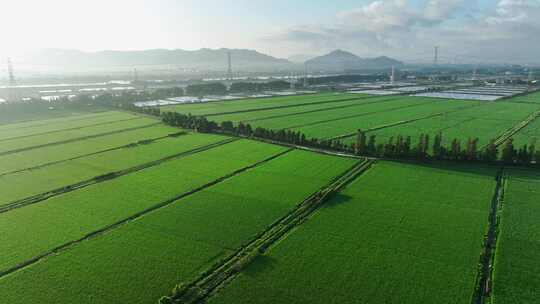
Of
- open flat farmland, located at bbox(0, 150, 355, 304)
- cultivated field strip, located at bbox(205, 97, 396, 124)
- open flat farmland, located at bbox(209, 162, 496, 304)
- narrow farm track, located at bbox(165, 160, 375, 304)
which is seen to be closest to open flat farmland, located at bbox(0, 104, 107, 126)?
cultivated field strip, located at bbox(205, 97, 396, 124)

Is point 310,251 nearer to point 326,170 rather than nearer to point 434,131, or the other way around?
→ point 326,170

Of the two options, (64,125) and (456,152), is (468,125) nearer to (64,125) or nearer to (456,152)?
(456,152)

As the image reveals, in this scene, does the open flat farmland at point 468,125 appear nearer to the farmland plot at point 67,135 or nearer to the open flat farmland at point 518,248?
the open flat farmland at point 518,248

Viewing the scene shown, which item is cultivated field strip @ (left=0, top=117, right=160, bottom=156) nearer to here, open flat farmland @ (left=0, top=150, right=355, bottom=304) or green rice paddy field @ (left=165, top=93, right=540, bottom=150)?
green rice paddy field @ (left=165, top=93, right=540, bottom=150)

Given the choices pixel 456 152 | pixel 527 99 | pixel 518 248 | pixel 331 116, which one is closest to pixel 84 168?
pixel 518 248

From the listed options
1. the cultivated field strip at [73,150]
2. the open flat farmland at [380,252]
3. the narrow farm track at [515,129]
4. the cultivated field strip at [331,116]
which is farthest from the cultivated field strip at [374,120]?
the open flat farmland at [380,252]

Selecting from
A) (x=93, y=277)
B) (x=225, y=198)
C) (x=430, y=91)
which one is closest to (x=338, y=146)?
(x=225, y=198)
